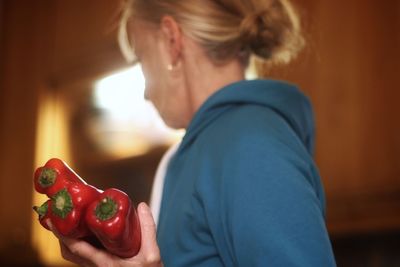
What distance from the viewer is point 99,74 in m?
2.14

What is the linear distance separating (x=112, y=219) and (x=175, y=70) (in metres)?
0.40

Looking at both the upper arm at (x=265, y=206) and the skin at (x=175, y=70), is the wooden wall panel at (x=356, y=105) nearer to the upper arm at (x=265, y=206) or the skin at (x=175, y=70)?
the skin at (x=175, y=70)

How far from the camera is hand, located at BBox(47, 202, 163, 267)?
0.68 m

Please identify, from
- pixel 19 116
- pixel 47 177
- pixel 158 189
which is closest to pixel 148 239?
pixel 47 177

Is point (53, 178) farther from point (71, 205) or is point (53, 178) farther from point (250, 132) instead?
point (250, 132)

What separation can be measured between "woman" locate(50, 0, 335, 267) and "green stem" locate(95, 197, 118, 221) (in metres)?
0.06

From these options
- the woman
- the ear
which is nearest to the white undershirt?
the woman

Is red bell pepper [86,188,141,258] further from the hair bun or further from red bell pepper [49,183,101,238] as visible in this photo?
the hair bun

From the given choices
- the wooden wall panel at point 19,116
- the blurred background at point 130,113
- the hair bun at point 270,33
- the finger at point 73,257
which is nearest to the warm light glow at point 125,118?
the blurred background at point 130,113

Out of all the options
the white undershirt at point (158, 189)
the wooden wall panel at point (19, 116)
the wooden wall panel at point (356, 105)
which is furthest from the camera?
the wooden wall panel at point (19, 116)

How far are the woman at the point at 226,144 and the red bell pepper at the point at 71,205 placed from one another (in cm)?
5

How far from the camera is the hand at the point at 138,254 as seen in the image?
68cm

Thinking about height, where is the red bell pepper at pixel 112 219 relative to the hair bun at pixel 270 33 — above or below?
below

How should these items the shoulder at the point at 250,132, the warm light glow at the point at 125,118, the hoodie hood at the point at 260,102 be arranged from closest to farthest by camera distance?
1. the shoulder at the point at 250,132
2. the hoodie hood at the point at 260,102
3. the warm light glow at the point at 125,118
